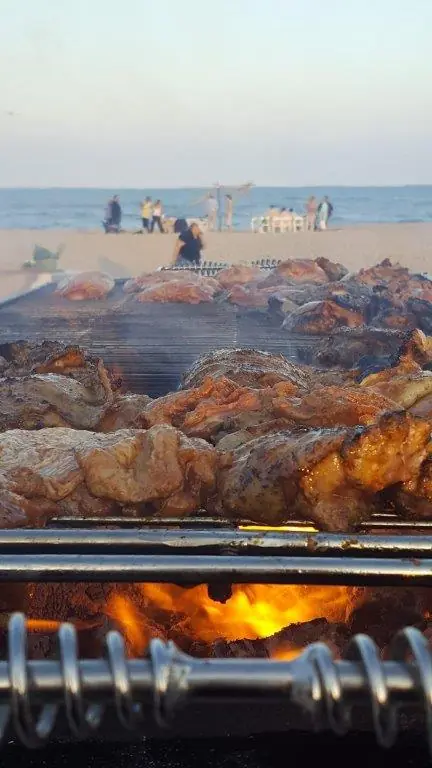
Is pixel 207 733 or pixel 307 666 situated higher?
pixel 307 666

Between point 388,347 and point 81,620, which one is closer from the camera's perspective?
point 81,620

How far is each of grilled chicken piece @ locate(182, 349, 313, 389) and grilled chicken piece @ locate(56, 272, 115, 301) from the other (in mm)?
6602

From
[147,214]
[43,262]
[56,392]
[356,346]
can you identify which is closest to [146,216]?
[147,214]

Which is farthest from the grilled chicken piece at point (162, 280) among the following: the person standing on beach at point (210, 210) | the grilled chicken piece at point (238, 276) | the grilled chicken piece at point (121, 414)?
the person standing on beach at point (210, 210)

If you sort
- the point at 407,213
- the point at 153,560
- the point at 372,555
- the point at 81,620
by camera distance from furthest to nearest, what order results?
the point at 407,213 < the point at 81,620 < the point at 372,555 < the point at 153,560

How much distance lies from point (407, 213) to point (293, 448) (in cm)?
5986

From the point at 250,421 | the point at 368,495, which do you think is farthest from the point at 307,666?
the point at 250,421

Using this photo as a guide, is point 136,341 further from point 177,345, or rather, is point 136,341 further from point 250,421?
point 250,421

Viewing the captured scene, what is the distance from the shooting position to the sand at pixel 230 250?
2373cm

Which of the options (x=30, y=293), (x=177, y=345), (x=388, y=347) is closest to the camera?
(x=388, y=347)

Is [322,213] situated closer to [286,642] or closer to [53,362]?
[53,362]

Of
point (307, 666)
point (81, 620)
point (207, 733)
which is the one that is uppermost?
point (307, 666)

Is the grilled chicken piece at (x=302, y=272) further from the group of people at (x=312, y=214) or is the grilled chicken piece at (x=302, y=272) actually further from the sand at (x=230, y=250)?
the group of people at (x=312, y=214)

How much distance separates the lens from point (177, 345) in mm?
7734
